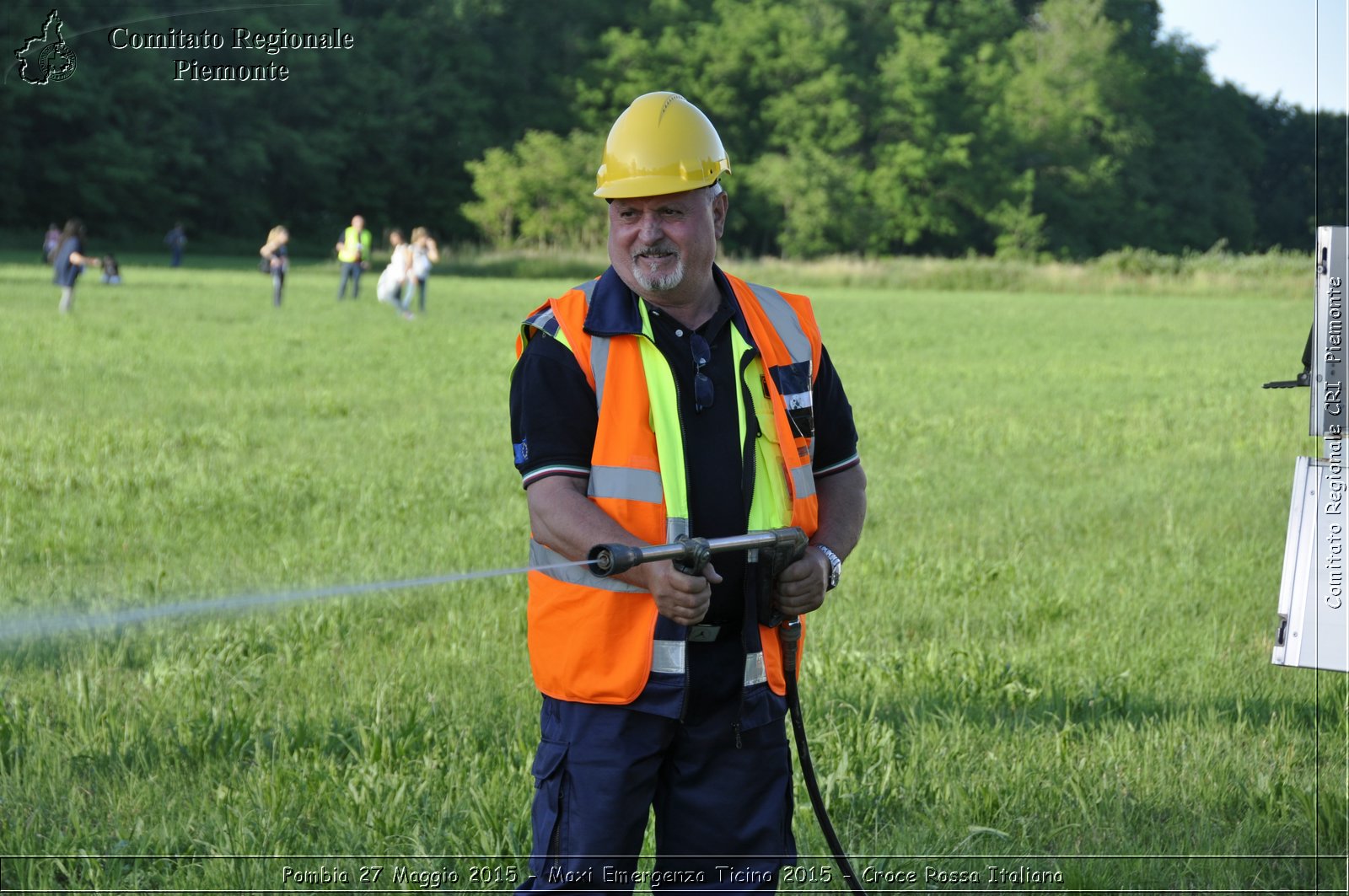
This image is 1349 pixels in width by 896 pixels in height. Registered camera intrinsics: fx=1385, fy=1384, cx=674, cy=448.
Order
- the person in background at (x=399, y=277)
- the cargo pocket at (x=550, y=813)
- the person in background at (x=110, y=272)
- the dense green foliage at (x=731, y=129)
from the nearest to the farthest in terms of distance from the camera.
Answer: the cargo pocket at (x=550, y=813)
the person in background at (x=399, y=277)
the person in background at (x=110, y=272)
the dense green foliage at (x=731, y=129)

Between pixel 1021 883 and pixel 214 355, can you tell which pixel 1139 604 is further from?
pixel 214 355

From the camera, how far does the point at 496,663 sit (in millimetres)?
6004

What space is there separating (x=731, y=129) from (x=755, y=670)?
82232 mm

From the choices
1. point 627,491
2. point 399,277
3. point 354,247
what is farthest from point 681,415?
point 354,247

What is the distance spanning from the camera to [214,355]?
709 inches

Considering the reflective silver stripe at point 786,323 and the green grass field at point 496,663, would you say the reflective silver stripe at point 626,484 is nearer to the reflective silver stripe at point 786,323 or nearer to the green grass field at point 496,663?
the reflective silver stripe at point 786,323

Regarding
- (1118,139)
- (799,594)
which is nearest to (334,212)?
(1118,139)

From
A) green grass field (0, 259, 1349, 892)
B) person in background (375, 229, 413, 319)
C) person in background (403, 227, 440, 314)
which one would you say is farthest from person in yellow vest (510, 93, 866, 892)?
person in background (403, 227, 440, 314)

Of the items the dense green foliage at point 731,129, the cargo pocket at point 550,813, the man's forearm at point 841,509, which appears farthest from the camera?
the dense green foliage at point 731,129

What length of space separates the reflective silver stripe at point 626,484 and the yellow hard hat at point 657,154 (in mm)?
593

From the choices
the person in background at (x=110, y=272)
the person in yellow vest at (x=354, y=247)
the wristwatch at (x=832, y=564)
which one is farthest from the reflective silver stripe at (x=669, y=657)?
the person in background at (x=110, y=272)

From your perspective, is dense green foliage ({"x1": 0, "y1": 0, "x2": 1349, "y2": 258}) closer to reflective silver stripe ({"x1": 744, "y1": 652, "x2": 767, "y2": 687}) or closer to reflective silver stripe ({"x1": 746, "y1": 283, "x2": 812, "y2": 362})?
reflective silver stripe ({"x1": 746, "y1": 283, "x2": 812, "y2": 362})

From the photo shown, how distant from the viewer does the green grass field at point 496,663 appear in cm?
427

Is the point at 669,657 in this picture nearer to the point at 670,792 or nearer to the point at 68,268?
the point at 670,792
